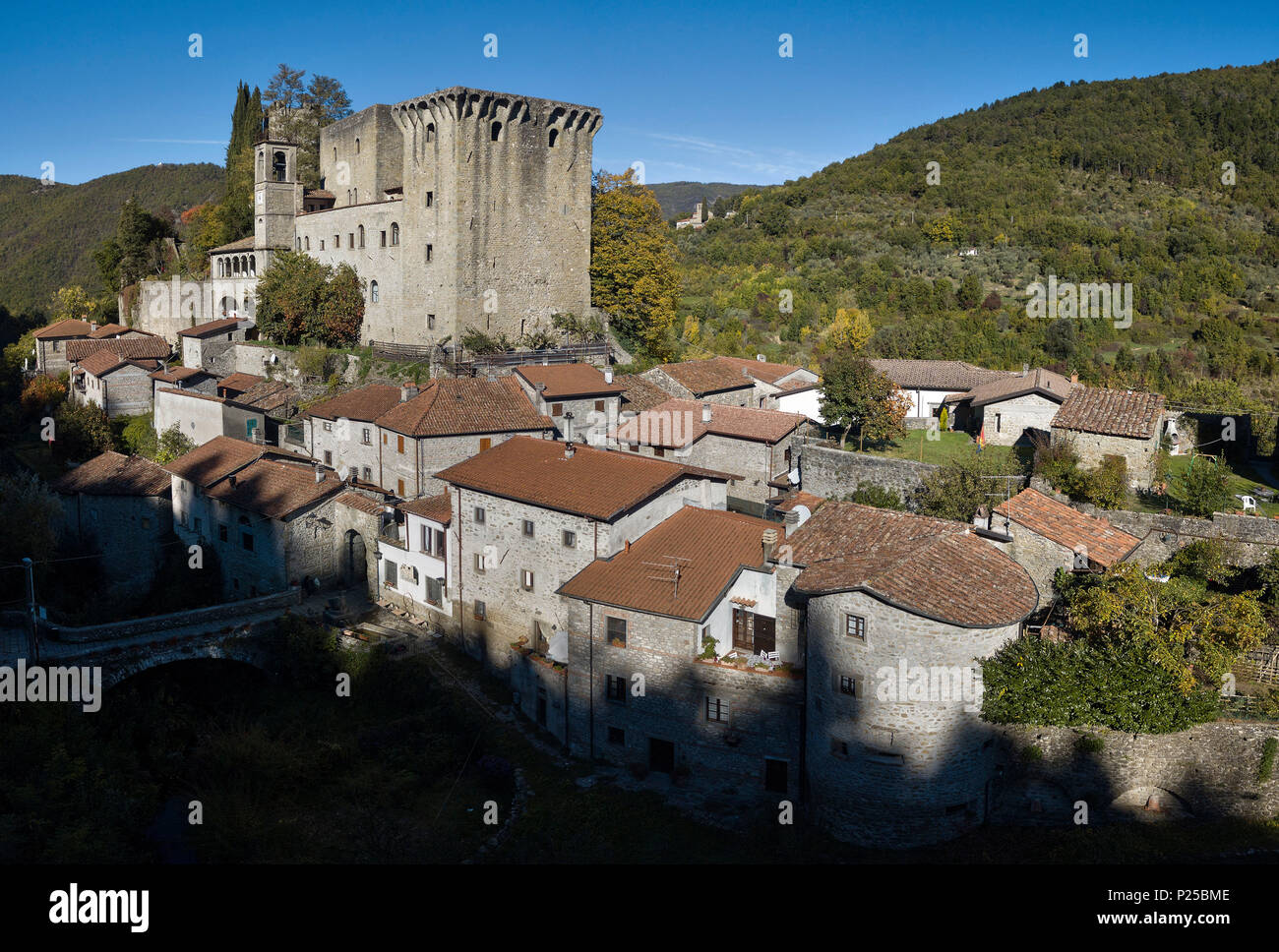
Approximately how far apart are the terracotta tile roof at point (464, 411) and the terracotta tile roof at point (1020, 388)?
55.1 ft

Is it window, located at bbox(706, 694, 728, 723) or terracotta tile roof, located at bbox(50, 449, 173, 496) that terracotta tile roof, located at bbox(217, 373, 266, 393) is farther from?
window, located at bbox(706, 694, 728, 723)

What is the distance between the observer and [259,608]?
2977 cm

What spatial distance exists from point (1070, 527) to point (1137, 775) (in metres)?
5.81

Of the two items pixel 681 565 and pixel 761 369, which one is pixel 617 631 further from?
pixel 761 369

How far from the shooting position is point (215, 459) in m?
36.7

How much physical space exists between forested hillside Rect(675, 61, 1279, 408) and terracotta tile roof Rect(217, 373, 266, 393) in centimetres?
2595

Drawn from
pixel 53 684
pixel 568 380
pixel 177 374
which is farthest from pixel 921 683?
pixel 177 374

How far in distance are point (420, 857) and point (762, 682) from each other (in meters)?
8.69

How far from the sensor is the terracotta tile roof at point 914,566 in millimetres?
19688

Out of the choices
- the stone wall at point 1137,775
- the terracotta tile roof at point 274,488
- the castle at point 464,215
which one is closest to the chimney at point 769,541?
the stone wall at point 1137,775

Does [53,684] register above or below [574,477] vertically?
below

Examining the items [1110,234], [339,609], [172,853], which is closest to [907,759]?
[172,853]

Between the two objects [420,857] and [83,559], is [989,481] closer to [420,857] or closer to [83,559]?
[420,857]
